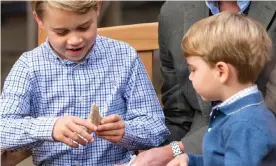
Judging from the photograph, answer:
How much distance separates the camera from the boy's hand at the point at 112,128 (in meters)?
1.89

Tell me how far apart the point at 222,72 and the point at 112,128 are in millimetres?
418

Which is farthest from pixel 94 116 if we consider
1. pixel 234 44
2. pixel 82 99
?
pixel 234 44

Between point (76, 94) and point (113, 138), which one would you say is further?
point (76, 94)

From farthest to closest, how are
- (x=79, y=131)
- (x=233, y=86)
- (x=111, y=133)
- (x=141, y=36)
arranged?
(x=141, y=36) < (x=111, y=133) < (x=79, y=131) < (x=233, y=86)

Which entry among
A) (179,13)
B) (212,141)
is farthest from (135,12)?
(212,141)

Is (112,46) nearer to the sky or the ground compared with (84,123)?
nearer to the sky

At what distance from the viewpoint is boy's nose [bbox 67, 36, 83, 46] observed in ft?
6.45

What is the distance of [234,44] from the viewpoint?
167 cm

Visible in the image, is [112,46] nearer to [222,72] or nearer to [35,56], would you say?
[35,56]

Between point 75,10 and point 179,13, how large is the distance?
47 centimetres

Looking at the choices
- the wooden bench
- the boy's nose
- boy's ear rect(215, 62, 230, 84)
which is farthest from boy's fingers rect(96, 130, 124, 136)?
the wooden bench

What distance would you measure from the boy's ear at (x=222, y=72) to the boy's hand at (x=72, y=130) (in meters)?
0.41

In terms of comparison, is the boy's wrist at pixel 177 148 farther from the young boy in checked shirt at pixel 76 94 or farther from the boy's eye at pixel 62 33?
the boy's eye at pixel 62 33

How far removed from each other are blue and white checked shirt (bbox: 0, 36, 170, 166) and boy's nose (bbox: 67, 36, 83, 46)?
4.6 inches
